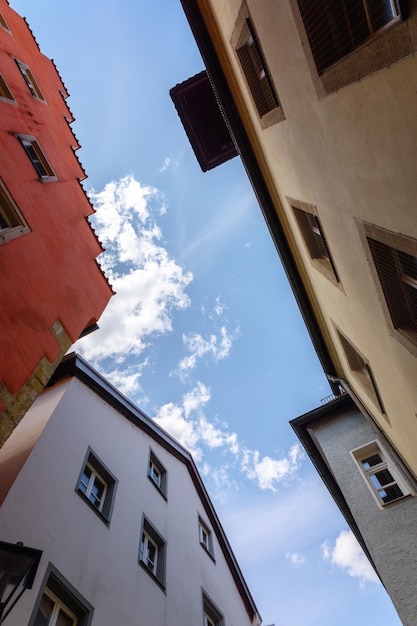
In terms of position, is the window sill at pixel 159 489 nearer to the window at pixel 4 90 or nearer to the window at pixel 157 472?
the window at pixel 157 472

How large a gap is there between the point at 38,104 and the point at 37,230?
16.6 feet

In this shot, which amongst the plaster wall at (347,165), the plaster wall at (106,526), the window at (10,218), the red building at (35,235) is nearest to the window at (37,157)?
the red building at (35,235)

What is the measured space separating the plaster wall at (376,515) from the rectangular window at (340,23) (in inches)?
388

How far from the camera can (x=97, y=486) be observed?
31.9 ft

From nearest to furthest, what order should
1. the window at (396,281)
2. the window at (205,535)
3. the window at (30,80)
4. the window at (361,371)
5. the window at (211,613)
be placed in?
1. the window at (396,281)
2. the window at (361,371)
3. the window at (30,80)
4. the window at (211,613)
5. the window at (205,535)

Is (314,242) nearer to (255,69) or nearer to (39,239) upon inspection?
(255,69)

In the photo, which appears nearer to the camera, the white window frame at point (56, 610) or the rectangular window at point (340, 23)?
the rectangular window at point (340, 23)

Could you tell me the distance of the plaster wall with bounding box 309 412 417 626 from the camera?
911 centimetres

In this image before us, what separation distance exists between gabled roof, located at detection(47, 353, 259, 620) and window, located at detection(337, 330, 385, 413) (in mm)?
7219

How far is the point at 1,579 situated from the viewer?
4.62m

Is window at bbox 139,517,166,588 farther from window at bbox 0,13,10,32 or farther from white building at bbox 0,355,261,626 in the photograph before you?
window at bbox 0,13,10,32

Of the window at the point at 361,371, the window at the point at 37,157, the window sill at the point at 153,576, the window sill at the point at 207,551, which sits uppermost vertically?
the window at the point at 37,157

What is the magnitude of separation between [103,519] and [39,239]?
20.0ft

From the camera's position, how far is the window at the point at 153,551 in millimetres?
9867
